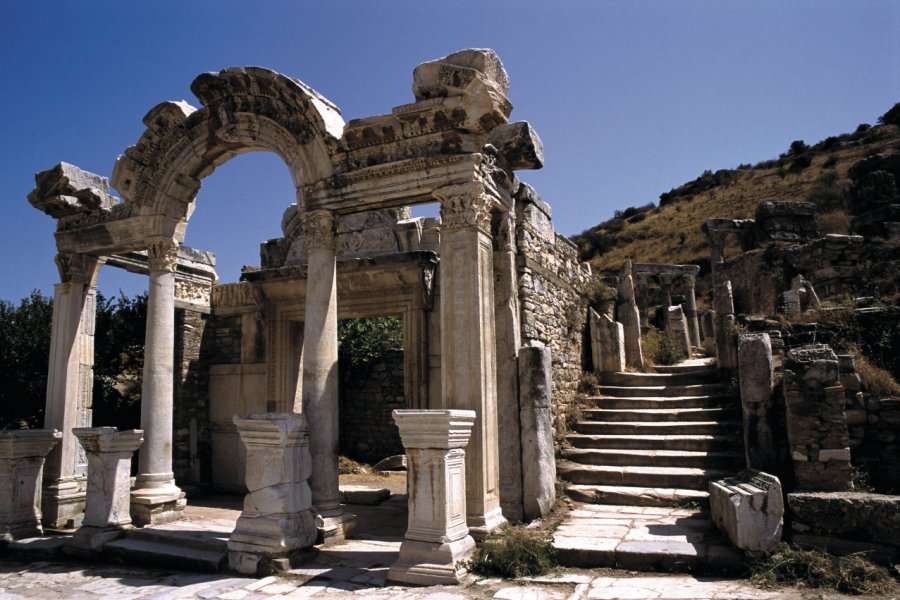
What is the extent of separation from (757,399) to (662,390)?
144 inches

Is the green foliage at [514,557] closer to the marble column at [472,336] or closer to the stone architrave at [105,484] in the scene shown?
the marble column at [472,336]

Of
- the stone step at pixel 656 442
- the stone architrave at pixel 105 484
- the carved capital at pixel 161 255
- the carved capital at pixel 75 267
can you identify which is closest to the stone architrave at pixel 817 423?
the stone step at pixel 656 442

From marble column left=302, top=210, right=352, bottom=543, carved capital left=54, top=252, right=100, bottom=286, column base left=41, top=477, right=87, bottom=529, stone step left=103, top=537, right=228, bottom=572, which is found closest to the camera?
stone step left=103, top=537, right=228, bottom=572

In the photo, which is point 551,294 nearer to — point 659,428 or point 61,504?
point 659,428

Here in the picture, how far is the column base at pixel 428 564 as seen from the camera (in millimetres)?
5434

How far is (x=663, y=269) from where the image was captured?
25.0 meters

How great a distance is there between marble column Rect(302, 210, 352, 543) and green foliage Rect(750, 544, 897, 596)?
434cm

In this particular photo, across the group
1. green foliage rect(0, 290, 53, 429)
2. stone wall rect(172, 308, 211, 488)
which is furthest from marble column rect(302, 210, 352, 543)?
green foliage rect(0, 290, 53, 429)

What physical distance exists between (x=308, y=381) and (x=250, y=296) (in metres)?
5.20

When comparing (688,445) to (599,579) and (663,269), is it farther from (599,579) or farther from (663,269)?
(663,269)

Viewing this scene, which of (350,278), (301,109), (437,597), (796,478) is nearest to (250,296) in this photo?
(350,278)

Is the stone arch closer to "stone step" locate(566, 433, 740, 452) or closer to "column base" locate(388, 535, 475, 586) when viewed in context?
"column base" locate(388, 535, 475, 586)

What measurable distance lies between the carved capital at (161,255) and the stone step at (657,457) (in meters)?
6.46

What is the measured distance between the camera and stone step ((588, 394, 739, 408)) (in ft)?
32.6
